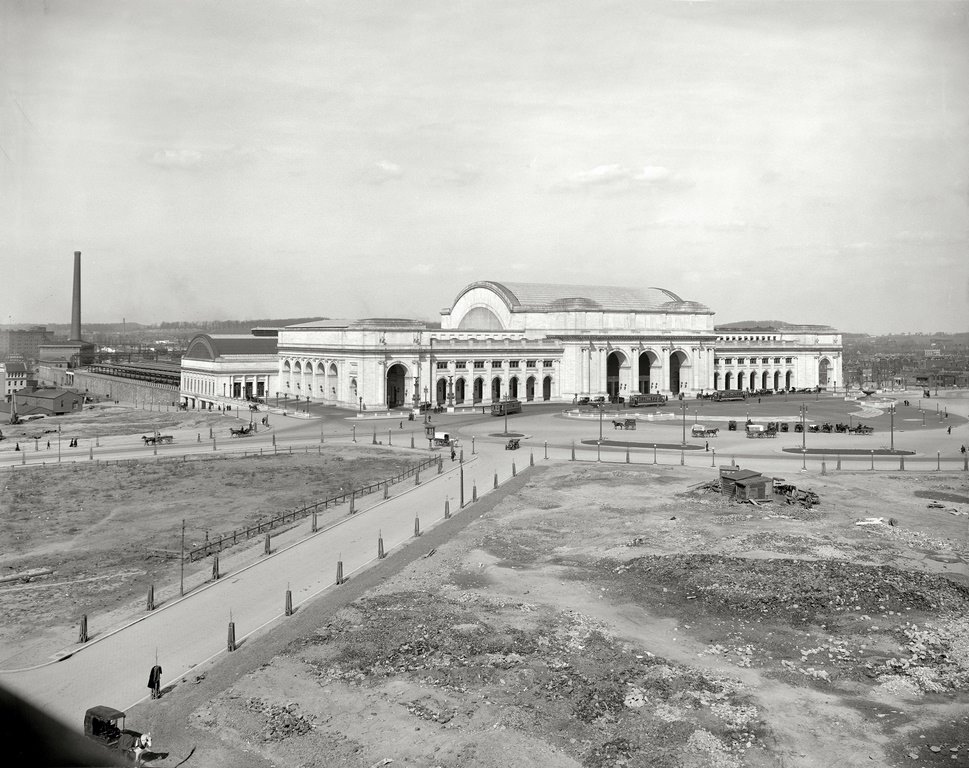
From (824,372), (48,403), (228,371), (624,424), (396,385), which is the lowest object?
(624,424)

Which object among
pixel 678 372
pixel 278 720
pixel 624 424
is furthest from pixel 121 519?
pixel 678 372

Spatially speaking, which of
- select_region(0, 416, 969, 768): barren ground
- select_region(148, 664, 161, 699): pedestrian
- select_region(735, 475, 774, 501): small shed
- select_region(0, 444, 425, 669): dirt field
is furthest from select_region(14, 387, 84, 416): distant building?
select_region(148, 664, 161, 699): pedestrian

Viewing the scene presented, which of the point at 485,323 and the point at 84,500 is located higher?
the point at 485,323

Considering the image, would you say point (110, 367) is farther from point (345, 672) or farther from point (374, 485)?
point (345, 672)

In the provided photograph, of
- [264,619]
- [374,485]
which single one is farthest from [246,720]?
[374,485]

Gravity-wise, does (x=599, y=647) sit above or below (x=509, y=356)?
below

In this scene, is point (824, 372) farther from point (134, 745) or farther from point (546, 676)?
point (134, 745)

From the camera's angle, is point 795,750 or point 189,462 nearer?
point 795,750
